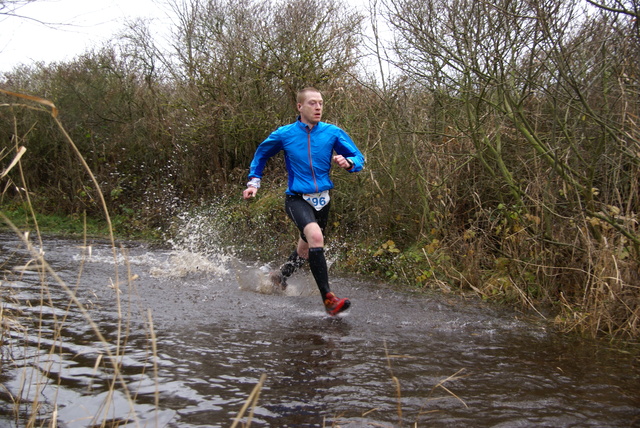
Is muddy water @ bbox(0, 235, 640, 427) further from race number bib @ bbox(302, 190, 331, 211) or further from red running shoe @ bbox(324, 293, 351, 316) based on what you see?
race number bib @ bbox(302, 190, 331, 211)

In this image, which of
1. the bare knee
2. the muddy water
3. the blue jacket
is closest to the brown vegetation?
the muddy water

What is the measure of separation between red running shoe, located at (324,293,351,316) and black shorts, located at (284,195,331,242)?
78cm

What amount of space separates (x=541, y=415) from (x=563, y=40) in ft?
11.7

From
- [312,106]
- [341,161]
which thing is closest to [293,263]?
[341,161]

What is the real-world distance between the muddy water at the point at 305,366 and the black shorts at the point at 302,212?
880 millimetres

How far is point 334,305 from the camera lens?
579cm

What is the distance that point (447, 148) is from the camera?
8.88 metres

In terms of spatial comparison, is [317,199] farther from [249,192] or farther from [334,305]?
[334,305]

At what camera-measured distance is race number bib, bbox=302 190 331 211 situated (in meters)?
6.33

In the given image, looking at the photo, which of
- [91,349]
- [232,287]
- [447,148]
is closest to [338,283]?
[232,287]

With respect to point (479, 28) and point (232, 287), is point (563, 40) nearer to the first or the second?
point (479, 28)

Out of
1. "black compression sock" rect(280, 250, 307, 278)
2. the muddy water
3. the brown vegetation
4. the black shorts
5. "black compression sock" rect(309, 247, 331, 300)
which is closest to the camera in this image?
the muddy water

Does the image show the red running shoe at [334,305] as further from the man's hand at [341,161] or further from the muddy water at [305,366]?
the man's hand at [341,161]

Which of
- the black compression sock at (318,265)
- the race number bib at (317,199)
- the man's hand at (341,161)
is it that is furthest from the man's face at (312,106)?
the black compression sock at (318,265)
